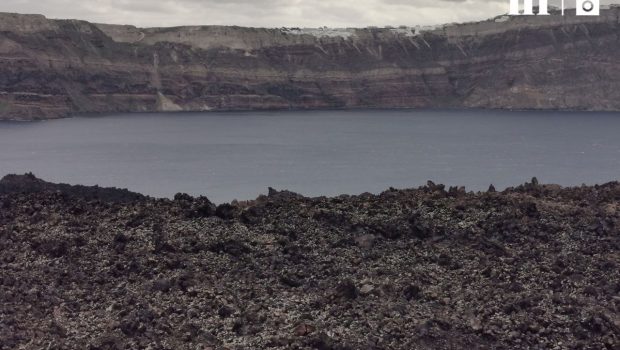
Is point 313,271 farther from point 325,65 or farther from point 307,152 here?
point 325,65

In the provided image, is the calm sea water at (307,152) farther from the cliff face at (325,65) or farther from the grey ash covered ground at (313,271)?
the grey ash covered ground at (313,271)

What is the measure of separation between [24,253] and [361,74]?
160 m

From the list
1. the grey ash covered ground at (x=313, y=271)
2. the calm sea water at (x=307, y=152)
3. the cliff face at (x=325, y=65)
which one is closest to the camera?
the grey ash covered ground at (x=313, y=271)

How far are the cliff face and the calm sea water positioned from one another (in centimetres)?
2195

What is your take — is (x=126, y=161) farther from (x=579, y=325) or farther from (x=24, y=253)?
(x=579, y=325)

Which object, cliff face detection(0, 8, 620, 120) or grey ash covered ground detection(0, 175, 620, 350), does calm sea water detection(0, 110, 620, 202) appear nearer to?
cliff face detection(0, 8, 620, 120)

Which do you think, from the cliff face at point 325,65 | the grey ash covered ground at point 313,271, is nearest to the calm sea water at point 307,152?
the cliff face at point 325,65

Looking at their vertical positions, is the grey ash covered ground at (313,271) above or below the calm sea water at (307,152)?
above

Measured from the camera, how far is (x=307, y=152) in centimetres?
8019

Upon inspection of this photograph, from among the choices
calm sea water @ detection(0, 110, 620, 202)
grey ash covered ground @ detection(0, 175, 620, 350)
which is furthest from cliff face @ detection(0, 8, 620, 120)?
grey ash covered ground @ detection(0, 175, 620, 350)

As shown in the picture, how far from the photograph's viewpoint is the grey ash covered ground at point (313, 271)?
16.0m

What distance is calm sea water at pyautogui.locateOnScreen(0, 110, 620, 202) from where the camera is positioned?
5716 cm

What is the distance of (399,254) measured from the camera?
19.8 metres

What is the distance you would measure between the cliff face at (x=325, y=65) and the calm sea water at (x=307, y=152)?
72.0 feet
